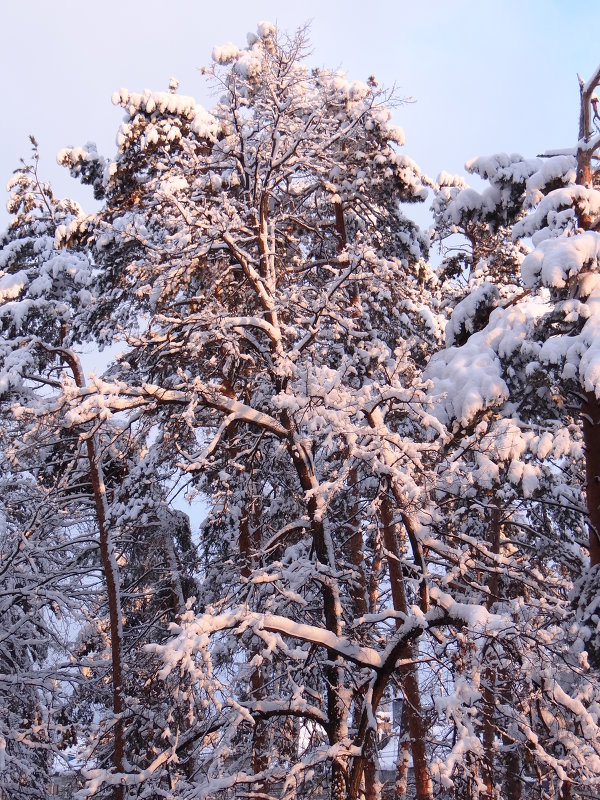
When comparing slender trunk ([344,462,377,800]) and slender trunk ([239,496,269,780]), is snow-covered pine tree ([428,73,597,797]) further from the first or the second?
slender trunk ([239,496,269,780])

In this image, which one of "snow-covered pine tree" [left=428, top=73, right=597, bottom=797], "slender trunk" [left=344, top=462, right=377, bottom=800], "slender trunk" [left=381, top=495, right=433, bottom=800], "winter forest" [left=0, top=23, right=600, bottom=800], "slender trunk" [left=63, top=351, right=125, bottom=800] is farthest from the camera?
"slender trunk" [left=63, top=351, right=125, bottom=800]

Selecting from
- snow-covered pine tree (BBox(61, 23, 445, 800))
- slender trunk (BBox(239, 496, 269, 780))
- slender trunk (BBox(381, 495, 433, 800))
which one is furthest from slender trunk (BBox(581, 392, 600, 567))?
slender trunk (BBox(239, 496, 269, 780))

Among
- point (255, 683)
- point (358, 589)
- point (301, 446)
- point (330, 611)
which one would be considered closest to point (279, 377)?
point (301, 446)

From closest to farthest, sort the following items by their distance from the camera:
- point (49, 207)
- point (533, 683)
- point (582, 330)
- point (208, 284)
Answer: point (533, 683) → point (582, 330) → point (208, 284) → point (49, 207)

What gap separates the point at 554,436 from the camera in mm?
10641

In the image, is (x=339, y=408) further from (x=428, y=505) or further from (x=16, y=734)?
(x=16, y=734)

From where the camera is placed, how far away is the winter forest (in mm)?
7008

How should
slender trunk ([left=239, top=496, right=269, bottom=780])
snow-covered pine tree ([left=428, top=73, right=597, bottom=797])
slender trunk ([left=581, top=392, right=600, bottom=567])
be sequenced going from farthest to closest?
slender trunk ([left=581, top=392, right=600, bottom=567])
slender trunk ([left=239, top=496, right=269, bottom=780])
snow-covered pine tree ([left=428, top=73, right=597, bottom=797])

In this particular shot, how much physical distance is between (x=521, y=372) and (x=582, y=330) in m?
1.42

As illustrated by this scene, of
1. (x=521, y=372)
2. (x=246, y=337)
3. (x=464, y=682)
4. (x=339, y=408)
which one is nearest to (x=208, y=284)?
(x=246, y=337)

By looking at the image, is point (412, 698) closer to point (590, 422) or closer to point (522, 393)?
point (522, 393)

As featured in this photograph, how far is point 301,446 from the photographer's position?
8.11 m

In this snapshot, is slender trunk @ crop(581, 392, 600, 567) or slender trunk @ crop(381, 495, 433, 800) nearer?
slender trunk @ crop(581, 392, 600, 567)

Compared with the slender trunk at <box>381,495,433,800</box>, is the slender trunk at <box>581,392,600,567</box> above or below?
above
